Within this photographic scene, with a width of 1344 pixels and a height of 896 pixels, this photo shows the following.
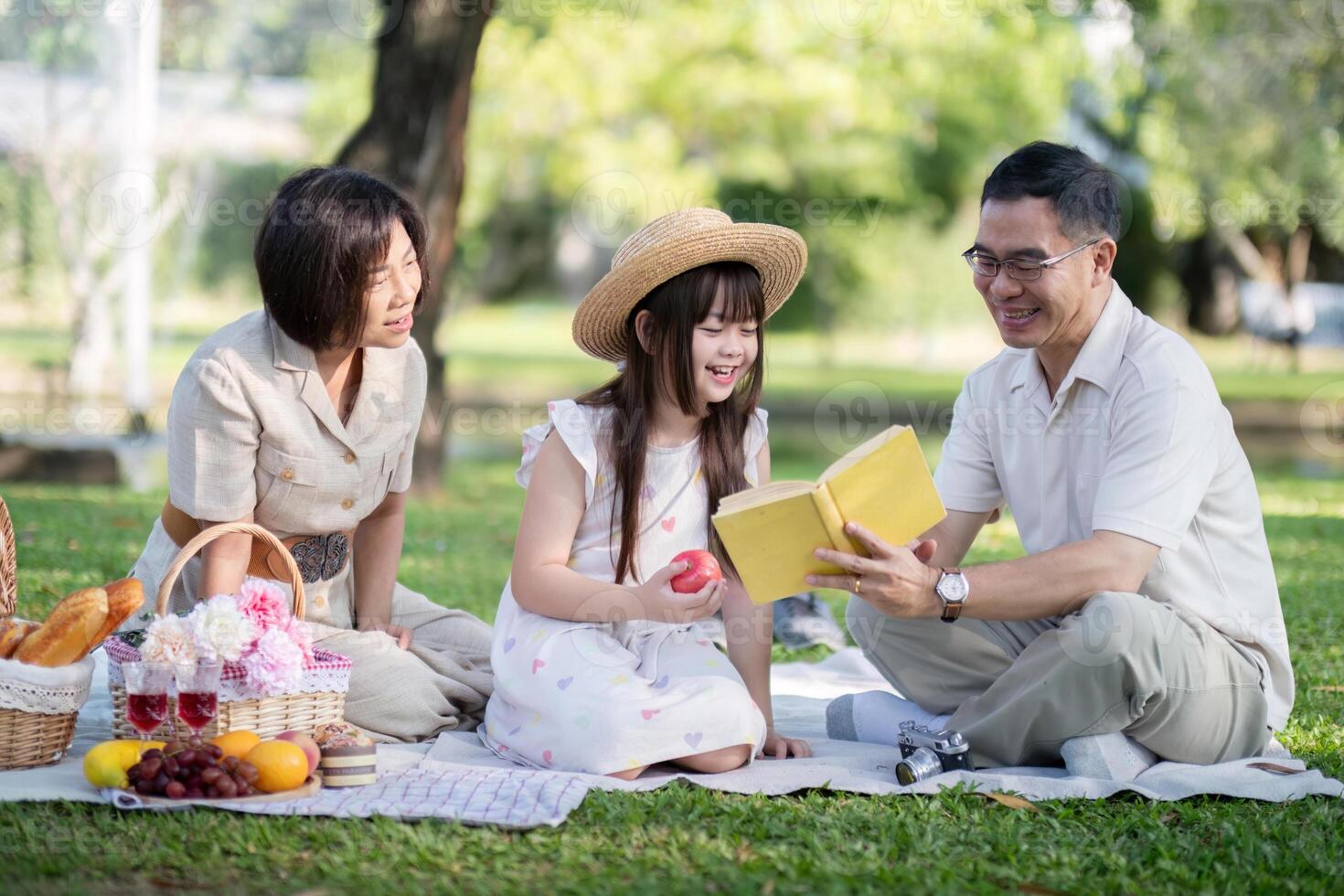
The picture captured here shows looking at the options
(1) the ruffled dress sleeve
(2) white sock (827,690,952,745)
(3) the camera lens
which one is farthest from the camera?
(2) white sock (827,690,952,745)

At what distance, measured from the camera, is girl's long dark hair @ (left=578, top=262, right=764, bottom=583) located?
13.5ft

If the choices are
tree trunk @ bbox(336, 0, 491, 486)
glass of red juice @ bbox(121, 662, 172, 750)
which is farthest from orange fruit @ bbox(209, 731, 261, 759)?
tree trunk @ bbox(336, 0, 491, 486)

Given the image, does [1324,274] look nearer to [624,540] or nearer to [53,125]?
[53,125]

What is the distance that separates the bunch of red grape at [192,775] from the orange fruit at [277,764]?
0.02 m

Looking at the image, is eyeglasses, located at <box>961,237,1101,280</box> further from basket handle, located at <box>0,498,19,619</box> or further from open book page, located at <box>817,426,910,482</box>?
basket handle, located at <box>0,498,19,619</box>

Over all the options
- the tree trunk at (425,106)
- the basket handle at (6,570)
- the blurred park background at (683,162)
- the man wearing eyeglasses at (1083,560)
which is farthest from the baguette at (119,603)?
the blurred park background at (683,162)

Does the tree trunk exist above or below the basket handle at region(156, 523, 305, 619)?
above

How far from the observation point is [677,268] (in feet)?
13.5

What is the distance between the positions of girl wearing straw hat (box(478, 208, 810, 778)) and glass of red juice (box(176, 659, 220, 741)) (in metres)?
0.85

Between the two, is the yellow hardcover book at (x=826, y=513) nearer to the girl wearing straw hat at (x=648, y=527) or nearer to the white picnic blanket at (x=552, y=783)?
the girl wearing straw hat at (x=648, y=527)

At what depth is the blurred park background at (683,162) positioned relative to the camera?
1418 centimetres

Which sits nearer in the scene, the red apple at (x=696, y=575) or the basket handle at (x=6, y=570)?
the red apple at (x=696, y=575)

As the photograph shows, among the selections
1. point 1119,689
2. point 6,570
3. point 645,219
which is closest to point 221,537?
point 6,570

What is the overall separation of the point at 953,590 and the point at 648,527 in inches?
39.4
